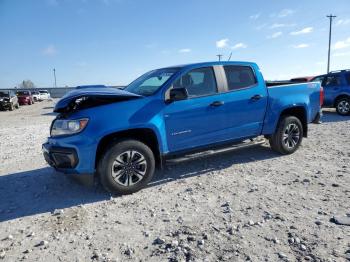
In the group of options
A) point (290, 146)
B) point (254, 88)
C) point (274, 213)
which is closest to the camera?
point (274, 213)

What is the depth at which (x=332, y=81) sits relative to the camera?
45.4ft

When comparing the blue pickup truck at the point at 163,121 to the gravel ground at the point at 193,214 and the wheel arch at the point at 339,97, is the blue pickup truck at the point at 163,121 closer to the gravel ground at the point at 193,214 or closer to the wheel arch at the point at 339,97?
the gravel ground at the point at 193,214

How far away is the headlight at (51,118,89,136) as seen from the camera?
4715 millimetres

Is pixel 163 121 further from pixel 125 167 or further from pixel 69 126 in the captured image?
pixel 69 126

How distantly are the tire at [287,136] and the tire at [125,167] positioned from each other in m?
2.88

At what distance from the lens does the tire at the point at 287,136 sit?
6.76 meters

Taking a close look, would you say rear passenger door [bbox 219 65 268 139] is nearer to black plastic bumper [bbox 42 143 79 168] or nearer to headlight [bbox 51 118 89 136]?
headlight [bbox 51 118 89 136]

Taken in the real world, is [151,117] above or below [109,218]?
above

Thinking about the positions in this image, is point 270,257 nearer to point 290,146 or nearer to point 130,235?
point 130,235

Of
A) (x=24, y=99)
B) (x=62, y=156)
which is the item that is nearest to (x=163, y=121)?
(x=62, y=156)

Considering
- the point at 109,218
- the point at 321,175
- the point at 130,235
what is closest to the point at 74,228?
the point at 109,218

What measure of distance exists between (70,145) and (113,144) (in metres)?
0.59

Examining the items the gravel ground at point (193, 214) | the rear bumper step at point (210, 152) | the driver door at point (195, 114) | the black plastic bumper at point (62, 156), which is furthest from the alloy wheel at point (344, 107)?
the black plastic bumper at point (62, 156)

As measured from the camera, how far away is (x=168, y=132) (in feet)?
17.3
